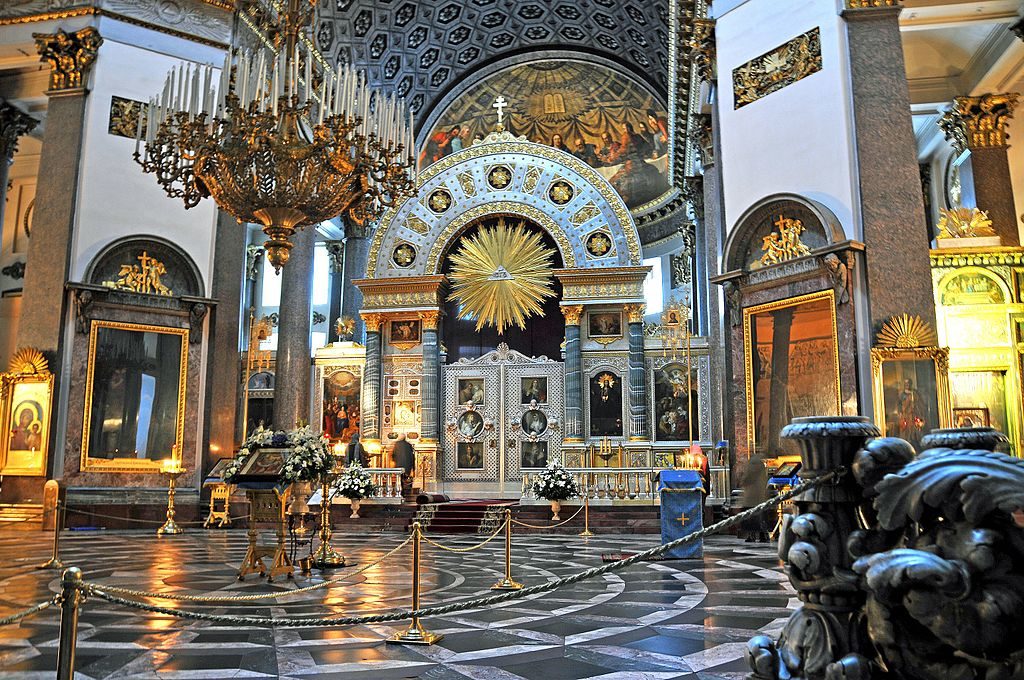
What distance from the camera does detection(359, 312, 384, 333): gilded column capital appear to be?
21.3 metres

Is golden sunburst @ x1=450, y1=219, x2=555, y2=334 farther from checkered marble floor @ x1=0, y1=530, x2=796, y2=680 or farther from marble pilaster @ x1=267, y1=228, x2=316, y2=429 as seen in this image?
checkered marble floor @ x1=0, y1=530, x2=796, y2=680

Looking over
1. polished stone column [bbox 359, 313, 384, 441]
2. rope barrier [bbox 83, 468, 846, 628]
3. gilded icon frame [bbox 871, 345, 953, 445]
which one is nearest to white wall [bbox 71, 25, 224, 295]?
polished stone column [bbox 359, 313, 384, 441]

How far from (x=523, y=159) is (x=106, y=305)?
11.4 meters

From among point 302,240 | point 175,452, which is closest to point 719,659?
point 175,452

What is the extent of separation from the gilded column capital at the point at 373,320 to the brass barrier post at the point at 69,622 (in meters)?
18.2

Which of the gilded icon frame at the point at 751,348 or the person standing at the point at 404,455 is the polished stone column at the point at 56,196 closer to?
the person standing at the point at 404,455

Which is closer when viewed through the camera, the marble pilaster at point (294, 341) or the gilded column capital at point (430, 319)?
the marble pilaster at point (294, 341)

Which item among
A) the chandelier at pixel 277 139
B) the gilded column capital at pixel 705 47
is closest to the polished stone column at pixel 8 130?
the chandelier at pixel 277 139

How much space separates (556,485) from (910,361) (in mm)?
6939

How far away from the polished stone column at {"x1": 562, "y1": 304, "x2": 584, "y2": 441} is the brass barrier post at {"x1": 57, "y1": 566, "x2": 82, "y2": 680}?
16.9m

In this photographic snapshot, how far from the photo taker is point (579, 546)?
11.7 m

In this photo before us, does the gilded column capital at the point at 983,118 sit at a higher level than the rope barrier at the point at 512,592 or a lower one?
higher

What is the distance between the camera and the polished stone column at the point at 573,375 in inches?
784

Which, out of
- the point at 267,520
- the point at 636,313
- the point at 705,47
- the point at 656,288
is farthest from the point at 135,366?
the point at 656,288
